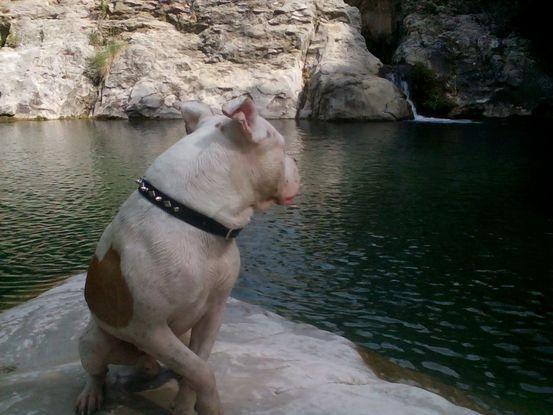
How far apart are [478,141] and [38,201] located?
17136 millimetres

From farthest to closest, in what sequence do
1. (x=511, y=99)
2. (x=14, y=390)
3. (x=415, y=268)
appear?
(x=511, y=99)
(x=415, y=268)
(x=14, y=390)

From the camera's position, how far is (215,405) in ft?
9.83

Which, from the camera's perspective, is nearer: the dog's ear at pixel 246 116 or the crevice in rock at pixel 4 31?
the dog's ear at pixel 246 116

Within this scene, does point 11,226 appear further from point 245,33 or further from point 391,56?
point 391,56

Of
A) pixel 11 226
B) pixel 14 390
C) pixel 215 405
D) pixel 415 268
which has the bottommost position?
pixel 11 226

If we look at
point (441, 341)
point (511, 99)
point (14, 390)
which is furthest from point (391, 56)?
point (14, 390)

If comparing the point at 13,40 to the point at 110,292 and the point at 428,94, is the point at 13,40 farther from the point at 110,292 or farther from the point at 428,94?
the point at 110,292

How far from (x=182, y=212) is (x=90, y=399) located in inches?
49.1

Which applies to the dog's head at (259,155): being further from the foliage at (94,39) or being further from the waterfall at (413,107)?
the foliage at (94,39)

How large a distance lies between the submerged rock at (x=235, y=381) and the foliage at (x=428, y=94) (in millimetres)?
30775

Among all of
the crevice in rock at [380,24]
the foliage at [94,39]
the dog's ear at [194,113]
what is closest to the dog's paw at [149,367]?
the dog's ear at [194,113]

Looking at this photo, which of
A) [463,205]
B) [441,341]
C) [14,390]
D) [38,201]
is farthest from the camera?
[38,201]

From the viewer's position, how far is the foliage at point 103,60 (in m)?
38.1

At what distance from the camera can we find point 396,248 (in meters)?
10.6
